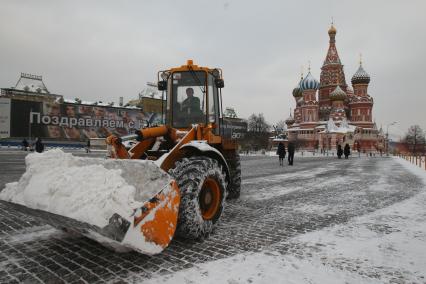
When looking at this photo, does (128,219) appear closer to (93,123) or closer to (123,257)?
(123,257)

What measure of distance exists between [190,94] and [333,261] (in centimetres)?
389

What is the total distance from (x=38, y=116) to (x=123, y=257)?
66.8 meters

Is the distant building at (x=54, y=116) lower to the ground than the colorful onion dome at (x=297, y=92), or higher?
lower

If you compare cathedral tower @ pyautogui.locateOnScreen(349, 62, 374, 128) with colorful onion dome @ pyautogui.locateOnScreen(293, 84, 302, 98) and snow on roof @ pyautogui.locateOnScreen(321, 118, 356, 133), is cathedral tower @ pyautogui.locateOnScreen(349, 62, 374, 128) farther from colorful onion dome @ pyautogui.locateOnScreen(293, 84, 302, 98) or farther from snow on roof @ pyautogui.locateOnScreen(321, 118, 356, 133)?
colorful onion dome @ pyautogui.locateOnScreen(293, 84, 302, 98)

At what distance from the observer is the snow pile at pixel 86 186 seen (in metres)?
3.18

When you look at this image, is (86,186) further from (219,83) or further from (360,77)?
(360,77)

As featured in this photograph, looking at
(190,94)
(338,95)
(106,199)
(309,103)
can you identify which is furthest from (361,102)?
(106,199)

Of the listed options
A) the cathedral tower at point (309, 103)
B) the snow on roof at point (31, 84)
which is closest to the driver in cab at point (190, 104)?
the cathedral tower at point (309, 103)

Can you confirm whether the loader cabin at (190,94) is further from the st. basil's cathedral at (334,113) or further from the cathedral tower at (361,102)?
the cathedral tower at (361,102)

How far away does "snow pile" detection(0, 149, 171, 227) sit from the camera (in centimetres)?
318

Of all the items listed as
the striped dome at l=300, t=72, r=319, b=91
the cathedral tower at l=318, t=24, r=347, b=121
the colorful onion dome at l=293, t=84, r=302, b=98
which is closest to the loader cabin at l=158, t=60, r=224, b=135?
the striped dome at l=300, t=72, r=319, b=91

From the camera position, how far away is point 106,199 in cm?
321

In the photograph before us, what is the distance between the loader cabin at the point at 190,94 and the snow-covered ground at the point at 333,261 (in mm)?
2836

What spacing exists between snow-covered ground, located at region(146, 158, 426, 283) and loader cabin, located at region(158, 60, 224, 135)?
112 inches
